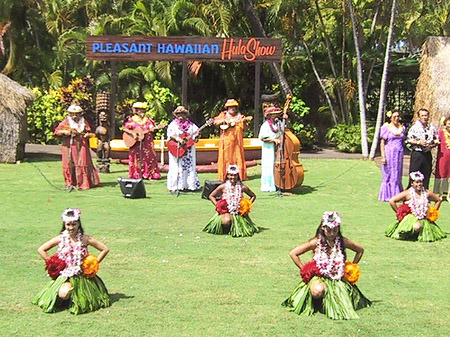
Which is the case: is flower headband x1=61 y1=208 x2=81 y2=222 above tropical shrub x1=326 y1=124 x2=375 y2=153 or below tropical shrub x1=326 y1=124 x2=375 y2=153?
below

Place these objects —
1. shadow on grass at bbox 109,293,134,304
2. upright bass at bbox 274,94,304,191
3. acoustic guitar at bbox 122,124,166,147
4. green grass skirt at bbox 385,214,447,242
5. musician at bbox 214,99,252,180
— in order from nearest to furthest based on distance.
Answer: shadow on grass at bbox 109,293,134,304
green grass skirt at bbox 385,214,447,242
upright bass at bbox 274,94,304,191
musician at bbox 214,99,252,180
acoustic guitar at bbox 122,124,166,147

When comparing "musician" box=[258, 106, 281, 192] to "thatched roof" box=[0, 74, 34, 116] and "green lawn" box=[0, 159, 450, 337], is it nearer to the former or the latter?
"green lawn" box=[0, 159, 450, 337]

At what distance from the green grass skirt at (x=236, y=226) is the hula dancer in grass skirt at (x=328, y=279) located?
2.68 meters

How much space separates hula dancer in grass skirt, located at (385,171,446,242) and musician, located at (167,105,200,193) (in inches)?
174

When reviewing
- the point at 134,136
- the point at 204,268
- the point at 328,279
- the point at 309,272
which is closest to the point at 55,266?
the point at 204,268

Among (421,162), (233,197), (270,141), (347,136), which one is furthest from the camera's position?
(347,136)

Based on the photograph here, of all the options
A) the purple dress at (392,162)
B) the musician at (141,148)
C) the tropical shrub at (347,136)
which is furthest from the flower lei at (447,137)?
the tropical shrub at (347,136)

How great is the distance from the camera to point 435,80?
45.2 feet

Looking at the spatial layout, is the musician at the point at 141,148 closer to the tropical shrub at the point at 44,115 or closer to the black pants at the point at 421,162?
the black pants at the point at 421,162

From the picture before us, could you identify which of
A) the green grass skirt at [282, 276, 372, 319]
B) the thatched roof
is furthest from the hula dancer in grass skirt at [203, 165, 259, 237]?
the thatched roof

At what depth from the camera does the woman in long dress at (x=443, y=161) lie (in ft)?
36.5

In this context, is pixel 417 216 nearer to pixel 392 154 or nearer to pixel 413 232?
pixel 413 232

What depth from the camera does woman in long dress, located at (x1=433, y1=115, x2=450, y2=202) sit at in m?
11.1

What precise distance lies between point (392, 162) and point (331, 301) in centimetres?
568
